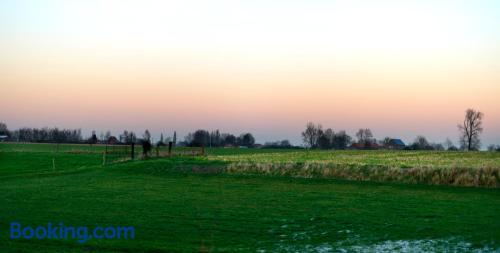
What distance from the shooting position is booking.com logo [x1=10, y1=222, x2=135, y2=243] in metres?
14.2

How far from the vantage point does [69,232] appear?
48.8 ft

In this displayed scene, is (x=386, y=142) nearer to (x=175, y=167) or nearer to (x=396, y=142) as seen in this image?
(x=396, y=142)

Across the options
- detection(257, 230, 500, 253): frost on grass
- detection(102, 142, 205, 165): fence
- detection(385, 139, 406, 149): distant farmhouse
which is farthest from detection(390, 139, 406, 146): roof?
detection(257, 230, 500, 253): frost on grass

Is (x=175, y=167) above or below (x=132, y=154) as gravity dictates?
below

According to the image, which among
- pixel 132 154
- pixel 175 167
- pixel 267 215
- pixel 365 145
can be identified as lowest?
pixel 267 215

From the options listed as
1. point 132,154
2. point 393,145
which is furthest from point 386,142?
point 132,154

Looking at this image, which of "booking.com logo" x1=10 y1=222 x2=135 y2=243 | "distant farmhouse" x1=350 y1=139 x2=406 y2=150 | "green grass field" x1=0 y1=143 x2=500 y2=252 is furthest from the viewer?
"distant farmhouse" x1=350 y1=139 x2=406 y2=150

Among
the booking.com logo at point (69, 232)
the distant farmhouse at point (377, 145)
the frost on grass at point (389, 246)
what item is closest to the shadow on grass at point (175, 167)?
the booking.com logo at point (69, 232)

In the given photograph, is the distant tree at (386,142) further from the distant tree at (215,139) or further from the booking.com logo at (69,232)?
the booking.com logo at (69,232)

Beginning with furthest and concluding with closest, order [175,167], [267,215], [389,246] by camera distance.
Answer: [175,167]
[267,215]
[389,246]

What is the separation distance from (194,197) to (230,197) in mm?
1728

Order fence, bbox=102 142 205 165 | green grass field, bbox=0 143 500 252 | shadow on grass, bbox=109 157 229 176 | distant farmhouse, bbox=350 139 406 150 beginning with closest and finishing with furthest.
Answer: green grass field, bbox=0 143 500 252 < shadow on grass, bbox=109 157 229 176 < fence, bbox=102 142 205 165 < distant farmhouse, bbox=350 139 406 150

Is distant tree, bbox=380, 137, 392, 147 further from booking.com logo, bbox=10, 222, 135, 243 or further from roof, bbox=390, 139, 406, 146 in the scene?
booking.com logo, bbox=10, 222, 135, 243

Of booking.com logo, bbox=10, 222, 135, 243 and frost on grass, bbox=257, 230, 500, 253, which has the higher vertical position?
booking.com logo, bbox=10, 222, 135, 243
